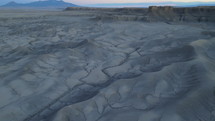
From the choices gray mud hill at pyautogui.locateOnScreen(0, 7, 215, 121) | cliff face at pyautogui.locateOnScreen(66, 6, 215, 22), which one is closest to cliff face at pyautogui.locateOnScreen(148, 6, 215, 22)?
cliff face at pyautogui.locateOnScreen(66, 6, 215, 22)

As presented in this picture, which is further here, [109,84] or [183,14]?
[183,14]

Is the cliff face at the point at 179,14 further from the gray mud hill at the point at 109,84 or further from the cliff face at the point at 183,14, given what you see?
the gray mud hill at the point at 109,84

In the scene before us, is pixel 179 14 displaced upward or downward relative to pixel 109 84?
upward

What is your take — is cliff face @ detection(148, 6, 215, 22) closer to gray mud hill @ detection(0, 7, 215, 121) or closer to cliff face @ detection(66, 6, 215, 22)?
cliff face @ detection(66, 6, 215, 22)

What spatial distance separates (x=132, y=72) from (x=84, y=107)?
2072 millimetres

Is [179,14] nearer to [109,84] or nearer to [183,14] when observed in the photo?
[183,14]

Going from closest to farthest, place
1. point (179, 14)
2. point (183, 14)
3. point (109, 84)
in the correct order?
point (109, 84) < point (183, 14) < point (179, 14)

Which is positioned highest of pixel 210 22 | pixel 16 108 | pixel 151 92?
pixel 210 22

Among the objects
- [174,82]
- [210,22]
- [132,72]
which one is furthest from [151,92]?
[210,22]

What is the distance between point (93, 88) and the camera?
442 centimetres

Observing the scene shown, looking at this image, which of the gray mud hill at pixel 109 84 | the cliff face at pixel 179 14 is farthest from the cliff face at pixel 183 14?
the gray mud hill at pixel 109 84

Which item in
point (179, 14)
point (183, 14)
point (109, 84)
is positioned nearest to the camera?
point (109, 84)

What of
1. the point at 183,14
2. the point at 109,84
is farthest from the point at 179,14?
the point at 109,84

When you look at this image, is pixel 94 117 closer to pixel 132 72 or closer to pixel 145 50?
pixel 132 72
